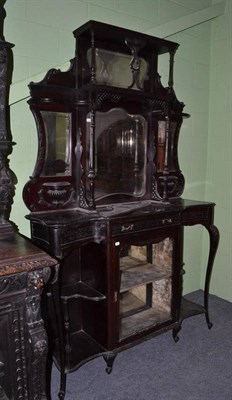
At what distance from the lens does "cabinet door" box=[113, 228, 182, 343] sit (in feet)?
7.57

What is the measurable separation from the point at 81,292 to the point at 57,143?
1.08m

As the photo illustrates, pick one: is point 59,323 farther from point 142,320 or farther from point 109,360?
point 142,320

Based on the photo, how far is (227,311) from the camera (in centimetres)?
305

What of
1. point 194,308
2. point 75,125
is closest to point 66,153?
point 75,125

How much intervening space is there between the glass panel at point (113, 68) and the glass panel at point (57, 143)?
0.40 m

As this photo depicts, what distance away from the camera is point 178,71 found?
299 cm

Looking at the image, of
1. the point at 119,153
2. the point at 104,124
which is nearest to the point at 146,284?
the point at 119,153

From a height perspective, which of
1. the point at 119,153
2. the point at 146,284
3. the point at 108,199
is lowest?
the point at 146,284

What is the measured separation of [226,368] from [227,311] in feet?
2.78

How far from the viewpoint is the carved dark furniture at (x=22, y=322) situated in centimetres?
137

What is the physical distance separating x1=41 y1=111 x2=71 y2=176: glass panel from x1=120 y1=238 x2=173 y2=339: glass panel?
3.02ft

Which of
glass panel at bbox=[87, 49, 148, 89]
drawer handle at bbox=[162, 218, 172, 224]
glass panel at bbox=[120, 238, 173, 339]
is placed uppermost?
glass panel at bbox=[87, 49, 148, 89]

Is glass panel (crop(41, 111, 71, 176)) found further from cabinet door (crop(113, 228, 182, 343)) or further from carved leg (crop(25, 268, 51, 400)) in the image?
carved leg (crop(25, 268, 51, 400))

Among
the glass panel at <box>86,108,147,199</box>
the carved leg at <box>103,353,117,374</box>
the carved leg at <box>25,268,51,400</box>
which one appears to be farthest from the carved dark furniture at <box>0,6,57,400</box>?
the glass panel at <box>86,108,147,199</box>
